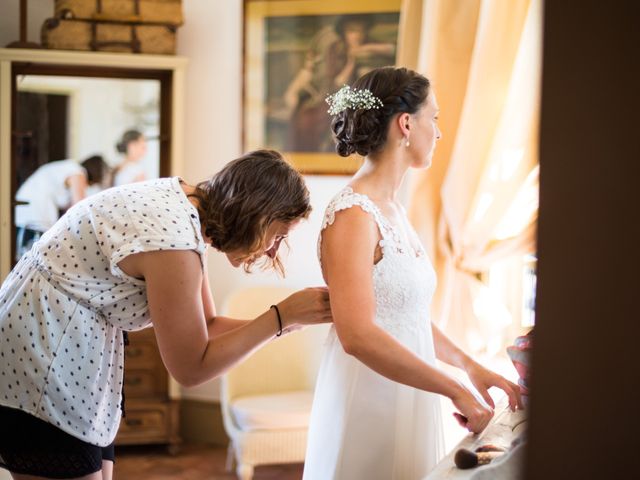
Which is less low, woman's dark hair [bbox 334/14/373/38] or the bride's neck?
woman's dark hair [bbox 334/14/373/38]

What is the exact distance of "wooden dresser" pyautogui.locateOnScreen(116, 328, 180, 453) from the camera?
4.00 meters

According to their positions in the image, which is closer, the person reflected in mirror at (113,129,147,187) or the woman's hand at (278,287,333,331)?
the woman's hand at (278,287,333,331)

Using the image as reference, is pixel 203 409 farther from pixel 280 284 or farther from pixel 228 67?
pixel 228 67

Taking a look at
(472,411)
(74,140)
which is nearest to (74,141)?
(74,140)

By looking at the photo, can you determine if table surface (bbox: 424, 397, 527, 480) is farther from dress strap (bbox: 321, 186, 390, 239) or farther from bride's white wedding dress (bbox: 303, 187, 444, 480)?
dress strap (bbox: 321, 186, 390, 239)

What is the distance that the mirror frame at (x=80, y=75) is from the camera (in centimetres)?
381

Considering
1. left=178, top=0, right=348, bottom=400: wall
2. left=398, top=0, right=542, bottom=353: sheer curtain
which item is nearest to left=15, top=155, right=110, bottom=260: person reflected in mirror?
left=178, top=0, right=348, bottom=400: wall

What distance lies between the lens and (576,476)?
0.49 meters

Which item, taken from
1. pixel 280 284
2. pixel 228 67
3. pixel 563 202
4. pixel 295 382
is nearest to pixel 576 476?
pixel 563 202

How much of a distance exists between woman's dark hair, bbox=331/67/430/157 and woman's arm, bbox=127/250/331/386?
430 mm

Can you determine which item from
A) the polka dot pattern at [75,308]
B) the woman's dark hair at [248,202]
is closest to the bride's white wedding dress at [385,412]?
the woman's dark hair at [248,202]

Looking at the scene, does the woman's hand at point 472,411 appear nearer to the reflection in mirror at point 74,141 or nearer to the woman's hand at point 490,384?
the woman's hand at point 490,384

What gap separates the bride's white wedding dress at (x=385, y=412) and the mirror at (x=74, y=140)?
2356 mm

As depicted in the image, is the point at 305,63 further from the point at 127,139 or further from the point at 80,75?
the point at 80,75
